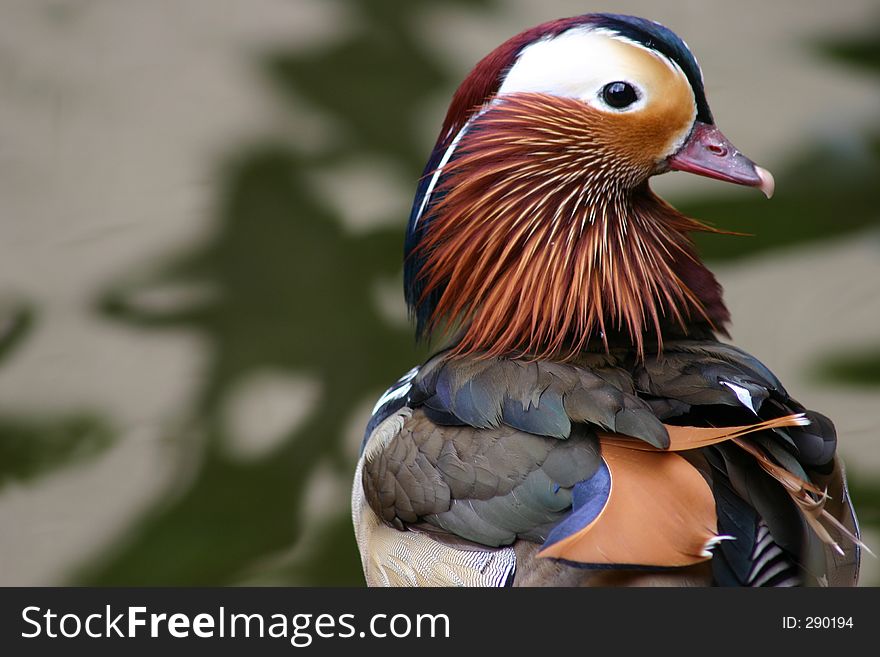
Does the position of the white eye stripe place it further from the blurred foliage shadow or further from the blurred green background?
the blurred foliage shadow

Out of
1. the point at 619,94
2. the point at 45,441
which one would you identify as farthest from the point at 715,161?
the point at 45,441

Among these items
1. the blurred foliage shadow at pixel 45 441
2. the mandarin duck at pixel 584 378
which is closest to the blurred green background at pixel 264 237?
the blurred foliage shadow at pixel 45 441

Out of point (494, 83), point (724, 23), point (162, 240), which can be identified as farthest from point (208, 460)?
point (724, 23)

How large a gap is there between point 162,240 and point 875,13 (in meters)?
0.84

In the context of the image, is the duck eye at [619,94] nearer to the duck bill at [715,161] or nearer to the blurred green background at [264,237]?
the duck bill at [715,161]

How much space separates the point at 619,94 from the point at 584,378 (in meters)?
0.19

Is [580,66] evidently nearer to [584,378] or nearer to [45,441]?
[584,378]

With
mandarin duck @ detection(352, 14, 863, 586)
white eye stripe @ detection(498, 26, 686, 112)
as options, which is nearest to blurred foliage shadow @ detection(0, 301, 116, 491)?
mandarin duck @ detection(352, 14, 863, 586)

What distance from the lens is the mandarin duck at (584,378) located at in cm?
58

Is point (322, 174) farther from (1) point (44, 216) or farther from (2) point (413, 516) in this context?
(2) point (413, 516)

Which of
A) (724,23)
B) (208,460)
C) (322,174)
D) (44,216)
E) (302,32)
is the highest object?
(724,23)

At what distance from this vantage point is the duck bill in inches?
26.1

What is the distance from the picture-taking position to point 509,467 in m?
0.61

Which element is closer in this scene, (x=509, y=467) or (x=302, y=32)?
(x=509, y=467)
